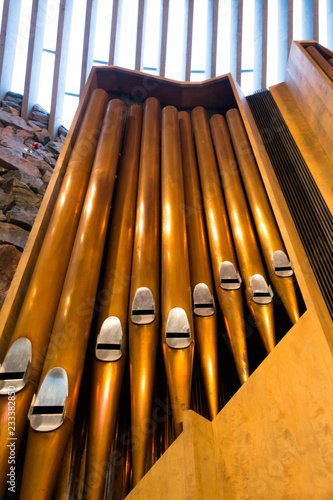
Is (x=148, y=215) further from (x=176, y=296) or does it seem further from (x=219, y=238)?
(x=176, y=296)

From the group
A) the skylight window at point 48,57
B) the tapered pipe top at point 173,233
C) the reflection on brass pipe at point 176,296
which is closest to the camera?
the reflection on brass pipe at point 176,296

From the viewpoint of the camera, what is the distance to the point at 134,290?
1656 millimetres

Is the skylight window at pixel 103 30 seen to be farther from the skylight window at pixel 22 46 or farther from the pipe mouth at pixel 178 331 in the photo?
the pipe mouth at pixel 178 331

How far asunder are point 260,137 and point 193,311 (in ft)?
5.14

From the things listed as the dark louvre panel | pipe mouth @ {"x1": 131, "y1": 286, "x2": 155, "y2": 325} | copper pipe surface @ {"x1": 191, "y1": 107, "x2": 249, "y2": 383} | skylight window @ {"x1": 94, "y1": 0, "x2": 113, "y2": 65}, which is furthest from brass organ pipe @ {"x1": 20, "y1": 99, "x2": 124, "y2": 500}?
skylight window @ {"x1": 94, "y1": 0, "x2": 113, "y2": 65}

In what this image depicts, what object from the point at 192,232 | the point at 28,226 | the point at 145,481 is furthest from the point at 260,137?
the point at 145,481

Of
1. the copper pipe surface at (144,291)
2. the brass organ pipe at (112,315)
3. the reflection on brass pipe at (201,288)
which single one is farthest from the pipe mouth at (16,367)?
the reflection on brass pipe at (201,288)

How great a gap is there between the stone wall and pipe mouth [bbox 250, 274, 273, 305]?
4.67 feet

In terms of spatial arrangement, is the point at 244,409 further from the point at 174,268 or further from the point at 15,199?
the point at 15,199

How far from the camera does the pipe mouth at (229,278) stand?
1.73 meters

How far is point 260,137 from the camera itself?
8.77 feet

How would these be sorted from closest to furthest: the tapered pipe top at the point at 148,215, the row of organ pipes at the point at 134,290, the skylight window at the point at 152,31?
the row of organ pipes at the point at 134,290 < the tapered pipe top at the point at 148,215 < the skylight window at the point at 152,31

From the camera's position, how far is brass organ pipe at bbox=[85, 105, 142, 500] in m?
1.18

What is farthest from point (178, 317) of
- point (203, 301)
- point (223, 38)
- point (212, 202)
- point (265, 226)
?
point (223, 38)
